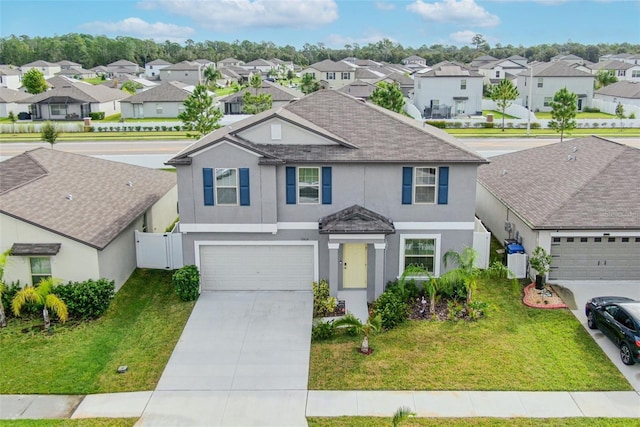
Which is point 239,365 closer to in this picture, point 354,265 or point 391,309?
point 391,309

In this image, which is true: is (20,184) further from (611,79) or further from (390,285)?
(611,79)

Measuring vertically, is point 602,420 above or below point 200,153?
below

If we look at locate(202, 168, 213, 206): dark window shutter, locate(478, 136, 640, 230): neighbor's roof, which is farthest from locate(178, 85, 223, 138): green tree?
locate(202, 168, 213, 206): dark window shutter

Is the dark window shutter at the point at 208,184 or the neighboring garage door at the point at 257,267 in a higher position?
the dark window shutter at the point at 208,184

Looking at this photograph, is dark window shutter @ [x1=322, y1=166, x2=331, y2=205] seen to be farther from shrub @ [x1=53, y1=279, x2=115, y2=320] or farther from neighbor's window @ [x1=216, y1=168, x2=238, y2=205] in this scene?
shrub @ [x1=53, y1=279, x2=115, y2=320]

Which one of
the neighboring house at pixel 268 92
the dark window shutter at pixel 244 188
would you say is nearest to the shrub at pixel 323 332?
the dark window shutter at pixel 244 188

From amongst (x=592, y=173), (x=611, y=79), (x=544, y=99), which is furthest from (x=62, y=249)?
(x=611, y=79)

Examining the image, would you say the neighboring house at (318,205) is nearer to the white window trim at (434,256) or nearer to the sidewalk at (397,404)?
the white window trim at (434,256)
